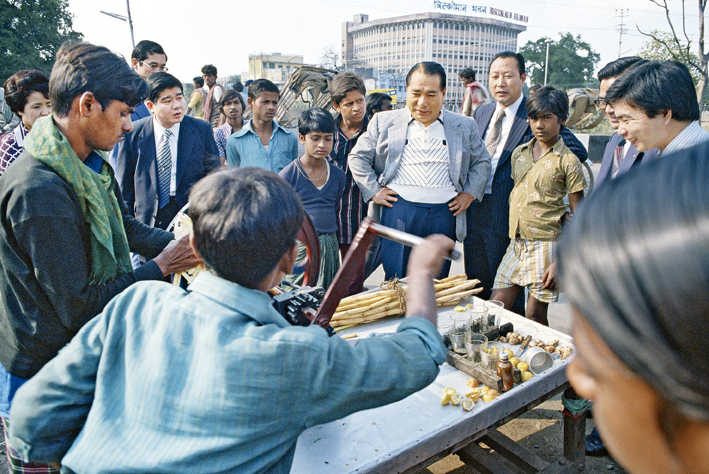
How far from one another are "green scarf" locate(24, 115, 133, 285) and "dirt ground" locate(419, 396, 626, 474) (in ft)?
6.32

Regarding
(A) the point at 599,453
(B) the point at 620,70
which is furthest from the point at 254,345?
(B) the point at 620,70

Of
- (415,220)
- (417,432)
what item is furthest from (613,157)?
(417,432)

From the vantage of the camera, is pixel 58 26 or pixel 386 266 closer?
pixel 386 266

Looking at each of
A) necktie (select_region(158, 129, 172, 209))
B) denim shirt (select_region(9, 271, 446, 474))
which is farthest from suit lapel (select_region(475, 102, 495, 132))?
denim shirt (select_region(9, 271, 446, 474))

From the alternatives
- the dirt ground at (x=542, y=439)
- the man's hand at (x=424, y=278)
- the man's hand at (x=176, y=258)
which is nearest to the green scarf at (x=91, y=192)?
the man's hand at (x=176, y=258)

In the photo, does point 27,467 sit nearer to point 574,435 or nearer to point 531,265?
point 574,435

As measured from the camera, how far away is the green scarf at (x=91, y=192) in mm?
1522

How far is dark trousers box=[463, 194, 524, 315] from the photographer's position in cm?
387

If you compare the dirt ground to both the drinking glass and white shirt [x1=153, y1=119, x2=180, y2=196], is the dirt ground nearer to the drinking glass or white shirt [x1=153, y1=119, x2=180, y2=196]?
the drinking glass

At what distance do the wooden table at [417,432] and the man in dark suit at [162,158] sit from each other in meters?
2.21

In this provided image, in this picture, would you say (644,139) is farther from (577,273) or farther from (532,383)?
(577,273)

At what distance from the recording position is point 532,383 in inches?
81.1

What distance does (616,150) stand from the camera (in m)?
3.28

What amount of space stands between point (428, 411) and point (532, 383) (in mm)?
518
